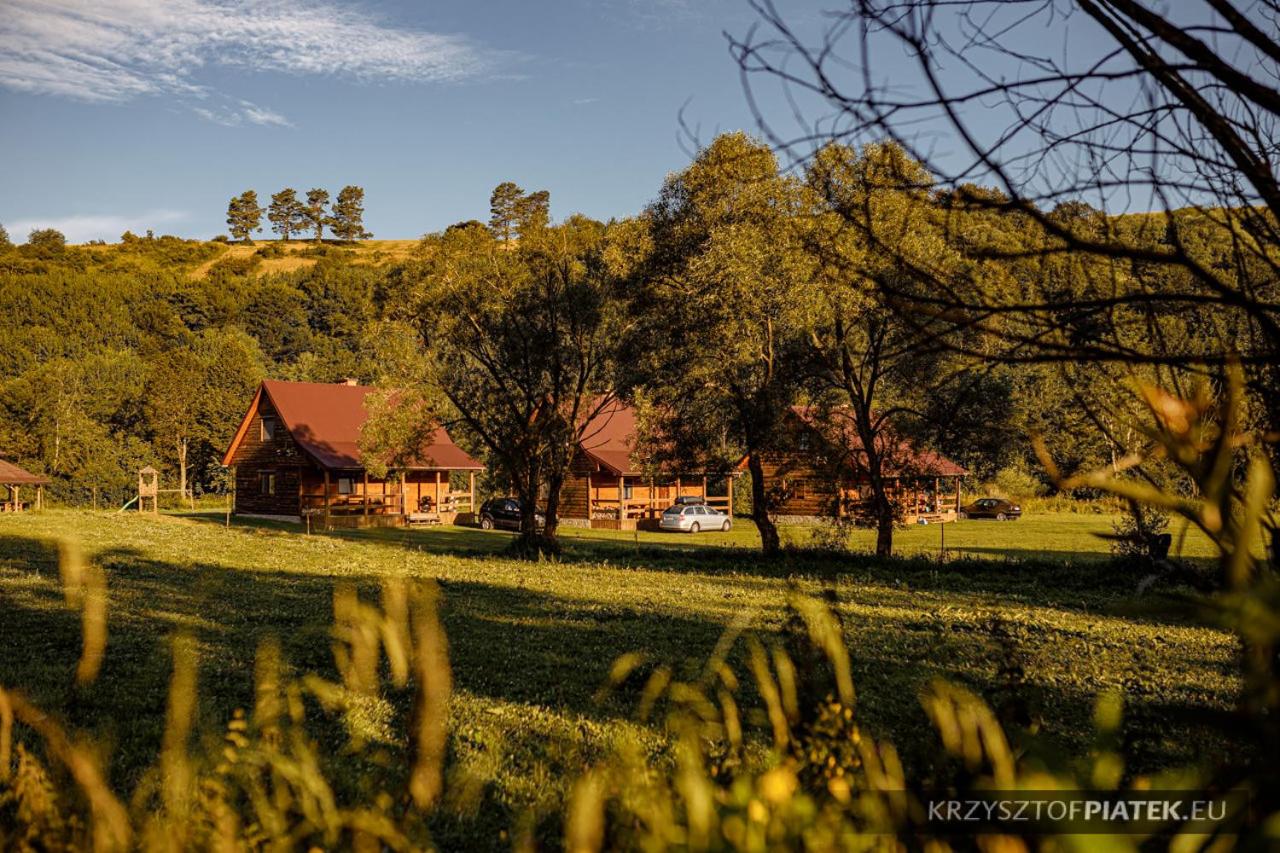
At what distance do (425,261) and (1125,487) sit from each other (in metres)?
28.3

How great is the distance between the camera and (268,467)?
52969mm

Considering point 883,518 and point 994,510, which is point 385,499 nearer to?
point 883,518

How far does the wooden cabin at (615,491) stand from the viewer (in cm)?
5156

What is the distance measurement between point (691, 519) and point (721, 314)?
2473 cm

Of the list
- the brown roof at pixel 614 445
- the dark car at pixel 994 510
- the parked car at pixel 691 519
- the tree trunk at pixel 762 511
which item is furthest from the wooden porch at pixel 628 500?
the tree trunk at pixel 762 511

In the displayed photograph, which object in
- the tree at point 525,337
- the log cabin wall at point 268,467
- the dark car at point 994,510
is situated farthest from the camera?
the dark car at point 994,510

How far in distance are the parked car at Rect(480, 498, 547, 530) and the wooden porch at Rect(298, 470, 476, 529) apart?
7.26ft

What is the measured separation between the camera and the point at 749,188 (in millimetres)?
25094

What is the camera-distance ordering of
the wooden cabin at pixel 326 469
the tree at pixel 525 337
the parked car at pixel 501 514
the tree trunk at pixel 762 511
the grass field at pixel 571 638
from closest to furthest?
the grass field at pixel 571 638 < the tree trunk at pixel 762 511 < the tree at pixel 525 337 < the wooden cabin at pixel 326 469 < the parked car at pixel 501 514

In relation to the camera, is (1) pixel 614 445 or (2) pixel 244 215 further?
(2) pixel 244 215

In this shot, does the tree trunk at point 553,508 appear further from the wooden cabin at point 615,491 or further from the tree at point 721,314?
the wooden cabin at point 615,491

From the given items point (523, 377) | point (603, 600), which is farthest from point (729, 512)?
point (603, 600)

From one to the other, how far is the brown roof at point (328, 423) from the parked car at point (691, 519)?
39.0 feet

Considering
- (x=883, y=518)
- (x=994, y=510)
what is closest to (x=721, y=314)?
(x=883, y=518)
